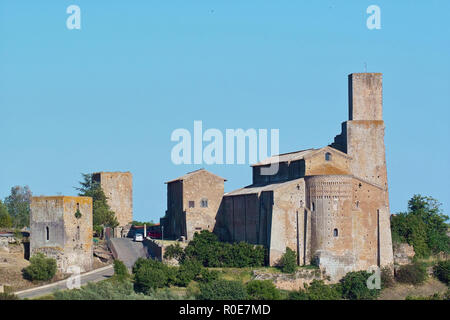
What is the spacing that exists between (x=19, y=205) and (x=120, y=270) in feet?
119

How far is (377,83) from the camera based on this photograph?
78.6 meters

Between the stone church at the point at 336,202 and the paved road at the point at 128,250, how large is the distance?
7.16 meters

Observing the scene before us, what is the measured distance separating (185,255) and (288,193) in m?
8.49

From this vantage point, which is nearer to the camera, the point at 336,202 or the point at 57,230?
the point at 336,202

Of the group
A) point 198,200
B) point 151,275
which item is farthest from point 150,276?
point 198,200

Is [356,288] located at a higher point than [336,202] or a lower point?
lower

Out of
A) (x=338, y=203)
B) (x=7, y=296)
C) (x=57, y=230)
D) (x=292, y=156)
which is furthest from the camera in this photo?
(x=292, y=156)

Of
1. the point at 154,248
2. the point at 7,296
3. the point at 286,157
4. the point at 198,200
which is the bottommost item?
the point at 7,296

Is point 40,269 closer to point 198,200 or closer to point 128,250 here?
point 128,250

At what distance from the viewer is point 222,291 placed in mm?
67938

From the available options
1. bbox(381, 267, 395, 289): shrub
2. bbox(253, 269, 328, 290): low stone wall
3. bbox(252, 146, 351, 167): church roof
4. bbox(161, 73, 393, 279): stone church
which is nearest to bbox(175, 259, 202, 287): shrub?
bbox(253, 269, 328, 290): low stone wall

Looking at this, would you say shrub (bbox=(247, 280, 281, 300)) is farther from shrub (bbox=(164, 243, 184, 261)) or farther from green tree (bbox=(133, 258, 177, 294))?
shrub (bbox=(164, 243, 184, 261))
